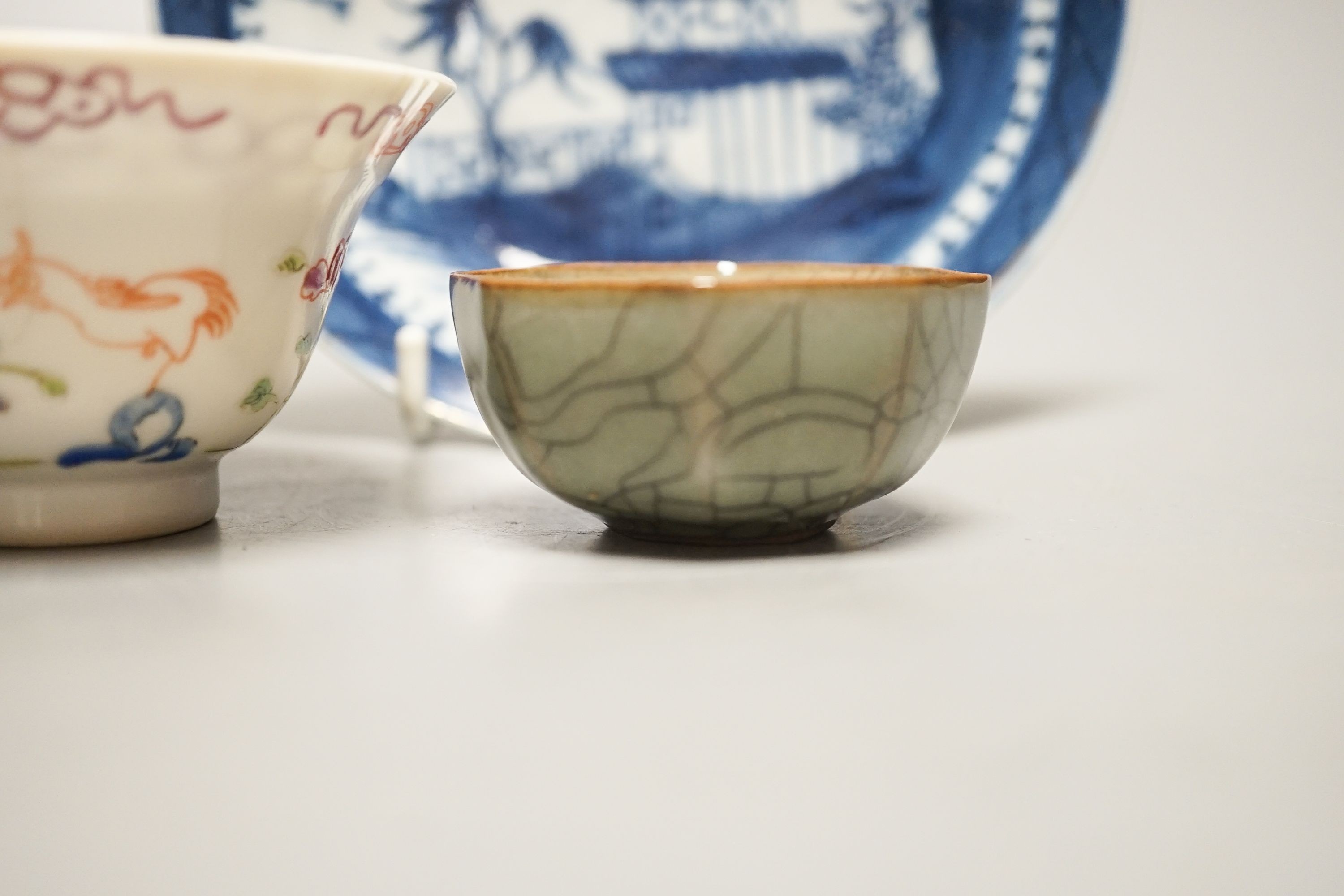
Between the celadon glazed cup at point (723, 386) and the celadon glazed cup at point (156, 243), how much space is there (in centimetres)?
7

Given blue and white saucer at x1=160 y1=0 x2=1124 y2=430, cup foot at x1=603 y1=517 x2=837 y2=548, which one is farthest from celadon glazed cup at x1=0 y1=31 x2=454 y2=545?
blue and white saucer at x1=160 y1=0 x2=1124 y2=430

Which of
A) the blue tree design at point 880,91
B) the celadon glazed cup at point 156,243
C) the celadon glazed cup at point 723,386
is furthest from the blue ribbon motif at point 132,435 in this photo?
the blue tree design at point 880,91

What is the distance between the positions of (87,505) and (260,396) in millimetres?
69

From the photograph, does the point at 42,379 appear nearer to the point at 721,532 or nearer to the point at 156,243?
the point at 156,243

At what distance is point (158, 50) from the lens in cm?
40

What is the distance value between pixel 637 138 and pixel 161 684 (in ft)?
1.68

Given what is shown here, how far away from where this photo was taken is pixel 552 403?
43cm

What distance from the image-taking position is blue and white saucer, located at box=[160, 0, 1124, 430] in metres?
0.74

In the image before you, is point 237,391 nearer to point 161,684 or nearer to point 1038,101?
point 161,684

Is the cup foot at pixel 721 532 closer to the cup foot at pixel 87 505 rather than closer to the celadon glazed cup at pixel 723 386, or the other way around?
the celadon glazed cup at pixel 723 386

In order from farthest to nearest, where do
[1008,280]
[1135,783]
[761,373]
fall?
[1008,280] → [761,373] → [1135,783]

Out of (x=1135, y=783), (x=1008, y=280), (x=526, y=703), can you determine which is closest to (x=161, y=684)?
(x=526, y=703)

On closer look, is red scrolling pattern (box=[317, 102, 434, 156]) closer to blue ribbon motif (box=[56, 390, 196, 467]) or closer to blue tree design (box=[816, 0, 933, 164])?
blue ribbon motif (box=[56, 390, 196, 467])

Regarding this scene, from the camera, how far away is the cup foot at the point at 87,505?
0.46m
